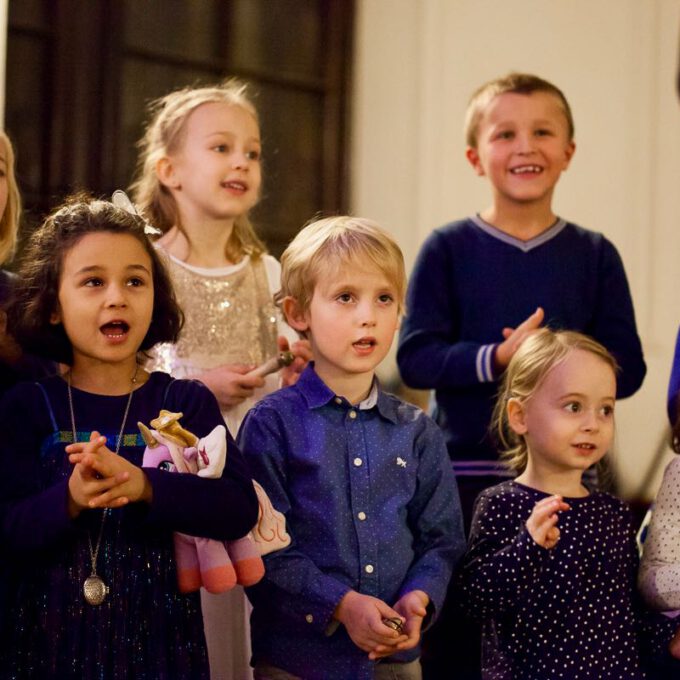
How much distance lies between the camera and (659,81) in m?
4.89

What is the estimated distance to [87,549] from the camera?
196 centimetres

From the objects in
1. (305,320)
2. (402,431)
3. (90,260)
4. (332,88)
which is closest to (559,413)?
(402,431)

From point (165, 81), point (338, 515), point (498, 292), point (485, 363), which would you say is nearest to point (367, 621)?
point (338, 515)

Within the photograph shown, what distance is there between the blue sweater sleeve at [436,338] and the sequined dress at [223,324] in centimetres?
28

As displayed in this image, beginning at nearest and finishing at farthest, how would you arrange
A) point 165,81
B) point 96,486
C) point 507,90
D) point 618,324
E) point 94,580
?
point 96,486 → point 94,580 → point 618,324 → point 507,90 → point 165,81

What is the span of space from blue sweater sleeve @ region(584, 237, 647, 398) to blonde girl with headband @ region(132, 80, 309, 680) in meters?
0.72

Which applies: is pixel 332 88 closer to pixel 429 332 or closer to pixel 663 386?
pixel 663 386

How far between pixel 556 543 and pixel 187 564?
726 mm

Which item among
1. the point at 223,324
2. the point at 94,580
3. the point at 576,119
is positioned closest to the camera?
the point at 94,580

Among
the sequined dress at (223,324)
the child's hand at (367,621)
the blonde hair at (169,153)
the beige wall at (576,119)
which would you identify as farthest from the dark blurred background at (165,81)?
the child's hand at (367,621)

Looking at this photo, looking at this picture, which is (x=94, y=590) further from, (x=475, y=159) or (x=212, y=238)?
(x=475, y=159)

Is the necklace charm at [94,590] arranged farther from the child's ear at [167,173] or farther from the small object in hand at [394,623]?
the child's ear at [167,173]

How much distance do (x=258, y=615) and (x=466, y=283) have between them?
994mm

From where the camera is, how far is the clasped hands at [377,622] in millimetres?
2025
